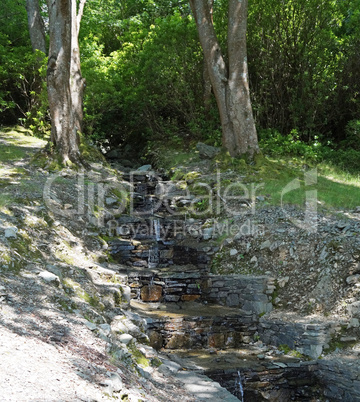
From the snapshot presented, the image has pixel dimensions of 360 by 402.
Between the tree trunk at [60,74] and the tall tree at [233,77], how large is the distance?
354 cm

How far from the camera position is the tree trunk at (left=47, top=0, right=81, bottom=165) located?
35.6 feet

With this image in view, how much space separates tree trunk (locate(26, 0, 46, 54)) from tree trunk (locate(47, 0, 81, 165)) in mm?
5758

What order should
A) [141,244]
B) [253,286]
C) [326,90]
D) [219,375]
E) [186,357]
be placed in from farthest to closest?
[326,90] → [141,244] → [253,286] → [186,357] → [219,375]

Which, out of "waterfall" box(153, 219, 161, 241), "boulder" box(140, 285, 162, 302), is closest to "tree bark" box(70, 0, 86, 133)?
"waterfall" box(153, 219, 161, 241)

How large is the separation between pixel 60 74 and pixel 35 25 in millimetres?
A: 6628

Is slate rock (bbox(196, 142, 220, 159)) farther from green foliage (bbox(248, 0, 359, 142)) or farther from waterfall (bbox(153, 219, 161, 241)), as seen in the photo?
waterfall (bbox(153, 219, 161, 241))

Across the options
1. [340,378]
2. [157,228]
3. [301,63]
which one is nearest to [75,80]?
[157,228]

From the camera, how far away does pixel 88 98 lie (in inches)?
607

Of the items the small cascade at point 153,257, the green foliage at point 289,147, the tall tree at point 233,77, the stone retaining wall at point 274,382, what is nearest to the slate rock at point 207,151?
the tall tree at point 233,77

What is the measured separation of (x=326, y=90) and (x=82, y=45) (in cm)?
894

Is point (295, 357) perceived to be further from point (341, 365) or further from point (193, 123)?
point (193, 123)

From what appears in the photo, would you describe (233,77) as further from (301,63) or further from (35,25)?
(35,25)

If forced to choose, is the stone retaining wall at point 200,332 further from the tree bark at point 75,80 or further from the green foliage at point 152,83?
the green foliage at point 152,83

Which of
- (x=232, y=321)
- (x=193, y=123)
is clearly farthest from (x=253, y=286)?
(x=193, y=123)
